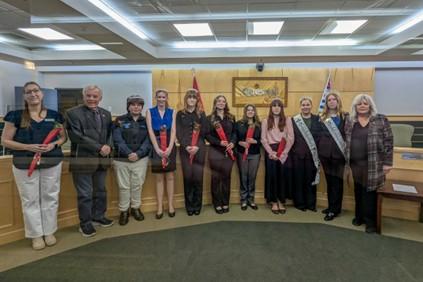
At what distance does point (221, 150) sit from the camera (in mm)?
3023

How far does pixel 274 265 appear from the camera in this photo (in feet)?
6.35

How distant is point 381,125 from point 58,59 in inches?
130

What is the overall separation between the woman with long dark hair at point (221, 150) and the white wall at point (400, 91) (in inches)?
120

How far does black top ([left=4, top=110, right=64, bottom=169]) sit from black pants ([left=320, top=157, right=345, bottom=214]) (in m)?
2.53

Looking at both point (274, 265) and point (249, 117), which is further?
point (249, 117)

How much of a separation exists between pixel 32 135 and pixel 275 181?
7.64 ft

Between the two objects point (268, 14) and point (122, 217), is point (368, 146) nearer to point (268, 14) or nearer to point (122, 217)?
point (268, 14)

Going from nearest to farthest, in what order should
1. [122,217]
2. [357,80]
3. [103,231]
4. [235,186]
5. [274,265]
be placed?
[274,265], [103,231], [122,217], [235,186], [357,80]

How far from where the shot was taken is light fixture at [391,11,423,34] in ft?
12.1

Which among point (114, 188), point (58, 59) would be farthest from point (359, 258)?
point (58, 59)

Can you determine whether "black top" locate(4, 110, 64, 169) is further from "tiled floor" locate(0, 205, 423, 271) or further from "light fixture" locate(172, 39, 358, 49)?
"light fixture" locate(172, 39, 358, 49)

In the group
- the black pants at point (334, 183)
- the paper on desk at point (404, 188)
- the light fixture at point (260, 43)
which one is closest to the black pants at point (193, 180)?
the black pants at point (334, 183)

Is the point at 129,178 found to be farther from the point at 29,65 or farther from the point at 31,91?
the point at 29,65

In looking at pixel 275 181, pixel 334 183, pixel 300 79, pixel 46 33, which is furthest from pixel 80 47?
pixel 300 79
